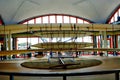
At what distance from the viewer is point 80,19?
19.2 m

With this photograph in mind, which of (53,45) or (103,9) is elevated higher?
(103,9)

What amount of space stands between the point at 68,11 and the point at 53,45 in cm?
1548

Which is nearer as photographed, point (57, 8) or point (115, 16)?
point (115, 16)

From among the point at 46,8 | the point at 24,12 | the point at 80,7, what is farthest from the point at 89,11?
the point at 24,12

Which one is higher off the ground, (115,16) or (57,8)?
(57,8)

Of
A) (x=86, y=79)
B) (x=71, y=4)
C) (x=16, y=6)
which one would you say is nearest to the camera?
(x=86, y=79)

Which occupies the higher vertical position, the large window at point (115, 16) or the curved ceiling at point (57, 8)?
the curved ceiling at point (57, 8)

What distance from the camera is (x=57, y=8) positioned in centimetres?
1780

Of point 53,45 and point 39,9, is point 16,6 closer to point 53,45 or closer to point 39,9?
point 39,9

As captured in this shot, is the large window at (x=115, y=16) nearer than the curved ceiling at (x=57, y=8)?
No

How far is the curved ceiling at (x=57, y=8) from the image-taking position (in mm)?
15625

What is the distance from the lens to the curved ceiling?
615 inches

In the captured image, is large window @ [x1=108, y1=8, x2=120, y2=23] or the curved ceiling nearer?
the curved ceiling

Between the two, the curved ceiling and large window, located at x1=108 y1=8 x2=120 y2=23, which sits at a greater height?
the curved ceiling
